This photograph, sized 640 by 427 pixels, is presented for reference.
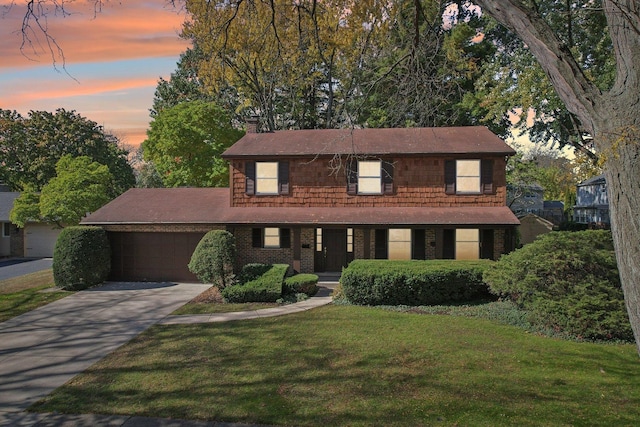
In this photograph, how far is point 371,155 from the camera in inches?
795

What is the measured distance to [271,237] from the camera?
68.9ft

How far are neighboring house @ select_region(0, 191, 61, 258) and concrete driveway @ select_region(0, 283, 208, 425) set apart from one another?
1452 centimetres

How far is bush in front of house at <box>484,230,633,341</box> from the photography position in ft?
39.3

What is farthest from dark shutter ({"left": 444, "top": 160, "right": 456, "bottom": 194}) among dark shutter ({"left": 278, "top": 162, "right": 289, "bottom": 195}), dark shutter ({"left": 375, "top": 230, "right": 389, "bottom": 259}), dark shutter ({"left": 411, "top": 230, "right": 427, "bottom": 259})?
dark shutter ({"left": 278, "top": 162, "right": 289, "bottom": 195})

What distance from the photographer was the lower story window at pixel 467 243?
2005 cm

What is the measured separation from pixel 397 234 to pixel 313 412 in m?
13.7

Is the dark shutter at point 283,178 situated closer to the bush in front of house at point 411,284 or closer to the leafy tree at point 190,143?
the bush in front of house at point 411,284

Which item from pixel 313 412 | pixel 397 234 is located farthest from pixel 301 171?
pixel 313 412

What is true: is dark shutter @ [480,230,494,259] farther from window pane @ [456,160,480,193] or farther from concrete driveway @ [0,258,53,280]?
concrete driveway @ [0,258,53,280]

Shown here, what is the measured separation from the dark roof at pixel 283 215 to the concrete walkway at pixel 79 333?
2941 millimetres

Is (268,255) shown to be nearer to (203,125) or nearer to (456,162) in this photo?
(456,162)

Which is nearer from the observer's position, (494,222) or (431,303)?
(431,303)

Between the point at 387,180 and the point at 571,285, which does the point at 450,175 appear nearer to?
the point at 387,180

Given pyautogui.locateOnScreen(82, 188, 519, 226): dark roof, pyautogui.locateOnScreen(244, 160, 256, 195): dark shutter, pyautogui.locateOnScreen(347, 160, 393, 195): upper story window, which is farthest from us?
pyautogui.locateOnScreen(244, 160, 256, 195): dark shutter
